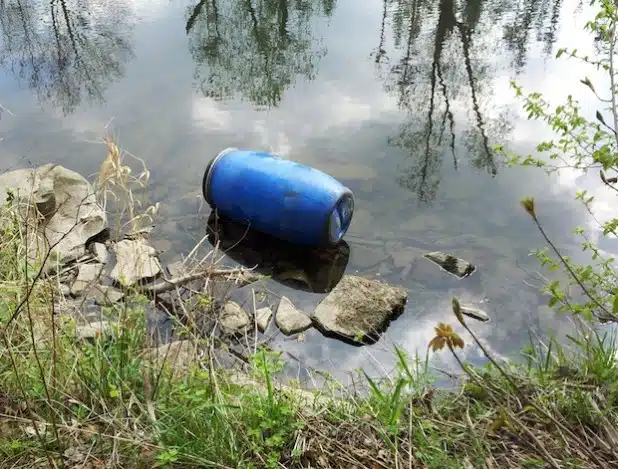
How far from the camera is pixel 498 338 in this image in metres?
4.30

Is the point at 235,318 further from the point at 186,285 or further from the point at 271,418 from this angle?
the point at 271,418

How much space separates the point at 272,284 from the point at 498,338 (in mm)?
1843

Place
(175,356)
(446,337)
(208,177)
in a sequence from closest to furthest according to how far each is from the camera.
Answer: (446,337)
(175,356)
(208,177)

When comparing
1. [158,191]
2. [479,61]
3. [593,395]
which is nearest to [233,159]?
[158,191]

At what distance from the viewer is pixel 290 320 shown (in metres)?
4.45

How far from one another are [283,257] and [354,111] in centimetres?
287

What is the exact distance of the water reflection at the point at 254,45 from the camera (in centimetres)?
820

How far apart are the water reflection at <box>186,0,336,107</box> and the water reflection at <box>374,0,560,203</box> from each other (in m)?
1.24

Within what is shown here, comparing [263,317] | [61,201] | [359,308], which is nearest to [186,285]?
[263,317]

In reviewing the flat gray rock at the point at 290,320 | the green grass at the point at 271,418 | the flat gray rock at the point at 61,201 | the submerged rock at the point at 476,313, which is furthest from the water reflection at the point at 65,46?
the green grass at the point at 271,418

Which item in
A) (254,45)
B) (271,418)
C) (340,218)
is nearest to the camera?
(271,418)

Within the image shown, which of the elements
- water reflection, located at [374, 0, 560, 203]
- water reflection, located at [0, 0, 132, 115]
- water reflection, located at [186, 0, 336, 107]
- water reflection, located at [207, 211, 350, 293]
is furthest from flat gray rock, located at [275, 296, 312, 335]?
water reflection, located at [0, 0, 132, 115]

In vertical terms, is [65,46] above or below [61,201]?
above

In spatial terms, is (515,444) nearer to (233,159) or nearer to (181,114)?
(233,159)
